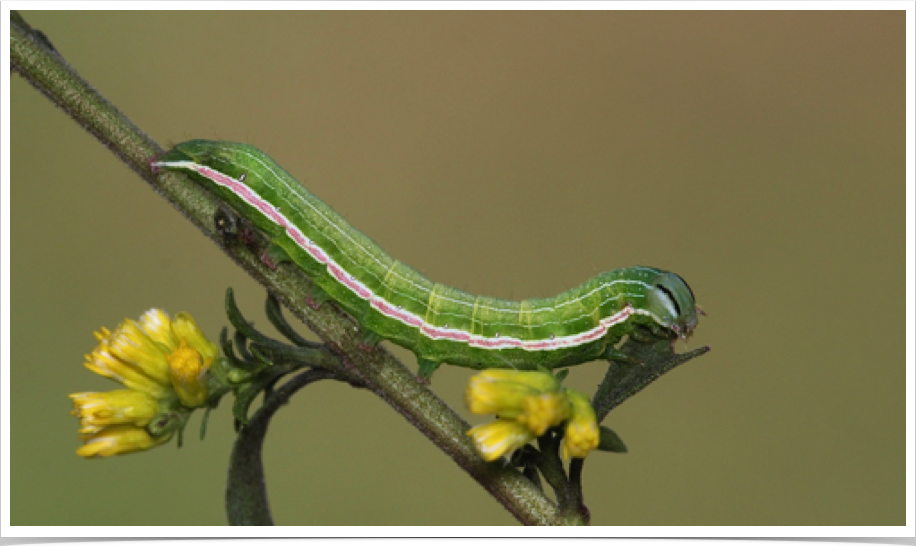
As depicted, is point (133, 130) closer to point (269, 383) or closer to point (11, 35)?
point (11, 35)

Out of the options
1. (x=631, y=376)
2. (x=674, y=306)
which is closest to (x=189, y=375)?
(x=631, y=376)

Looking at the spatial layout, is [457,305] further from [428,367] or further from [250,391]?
[250,391]

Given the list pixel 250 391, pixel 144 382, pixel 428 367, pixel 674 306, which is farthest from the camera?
pixel 428 367

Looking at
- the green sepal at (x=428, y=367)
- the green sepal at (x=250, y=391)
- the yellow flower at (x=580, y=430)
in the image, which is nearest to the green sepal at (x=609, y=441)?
the yellow flower at (x=580, y=430)

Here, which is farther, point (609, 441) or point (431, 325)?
point (431, 325)

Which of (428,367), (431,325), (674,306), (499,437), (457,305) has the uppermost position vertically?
(674,306)

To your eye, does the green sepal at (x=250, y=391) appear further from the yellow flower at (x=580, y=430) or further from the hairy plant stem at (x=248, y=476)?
the yellow flower at (x=580, y=430)

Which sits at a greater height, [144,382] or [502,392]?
[502,392]
